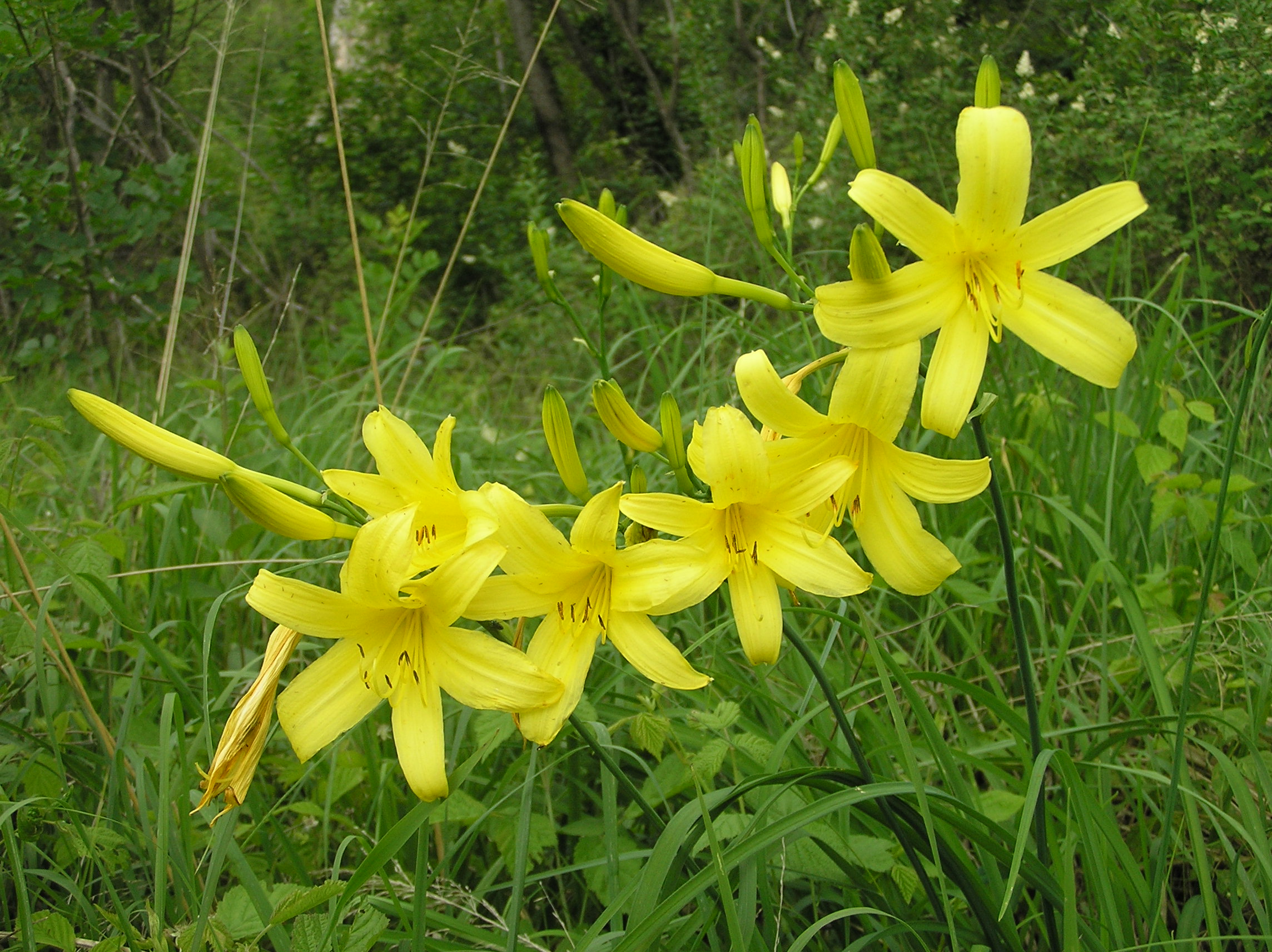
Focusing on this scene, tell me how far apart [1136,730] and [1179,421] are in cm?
97

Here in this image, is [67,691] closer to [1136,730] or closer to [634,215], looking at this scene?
[1136,730]

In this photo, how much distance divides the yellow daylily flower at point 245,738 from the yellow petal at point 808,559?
1.94ft

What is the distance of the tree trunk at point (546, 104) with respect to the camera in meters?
7.22

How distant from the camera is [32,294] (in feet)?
14.2

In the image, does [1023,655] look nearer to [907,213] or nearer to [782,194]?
[907,213]

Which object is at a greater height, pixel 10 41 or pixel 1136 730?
pixel 10 41

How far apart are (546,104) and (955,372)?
7.10 metres

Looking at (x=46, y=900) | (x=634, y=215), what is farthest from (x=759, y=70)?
(x=46, y=900)

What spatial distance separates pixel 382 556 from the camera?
3.29 ft

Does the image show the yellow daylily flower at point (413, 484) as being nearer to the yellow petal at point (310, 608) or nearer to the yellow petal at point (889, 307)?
the yellow petal at point (310, 608)

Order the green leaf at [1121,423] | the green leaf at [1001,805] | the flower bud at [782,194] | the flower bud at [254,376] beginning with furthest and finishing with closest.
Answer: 1. the green leaf at [1121,423]
2. the flower bud at [782,194]
3. the green leaf at [1001,805]
4. the flower bud at [254,376]

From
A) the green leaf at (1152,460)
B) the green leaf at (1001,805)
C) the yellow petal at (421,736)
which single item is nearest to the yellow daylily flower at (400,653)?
the yellow petal at (421,736)

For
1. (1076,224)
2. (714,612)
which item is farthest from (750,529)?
(714,612)

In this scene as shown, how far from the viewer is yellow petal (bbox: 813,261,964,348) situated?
0.98 metres
